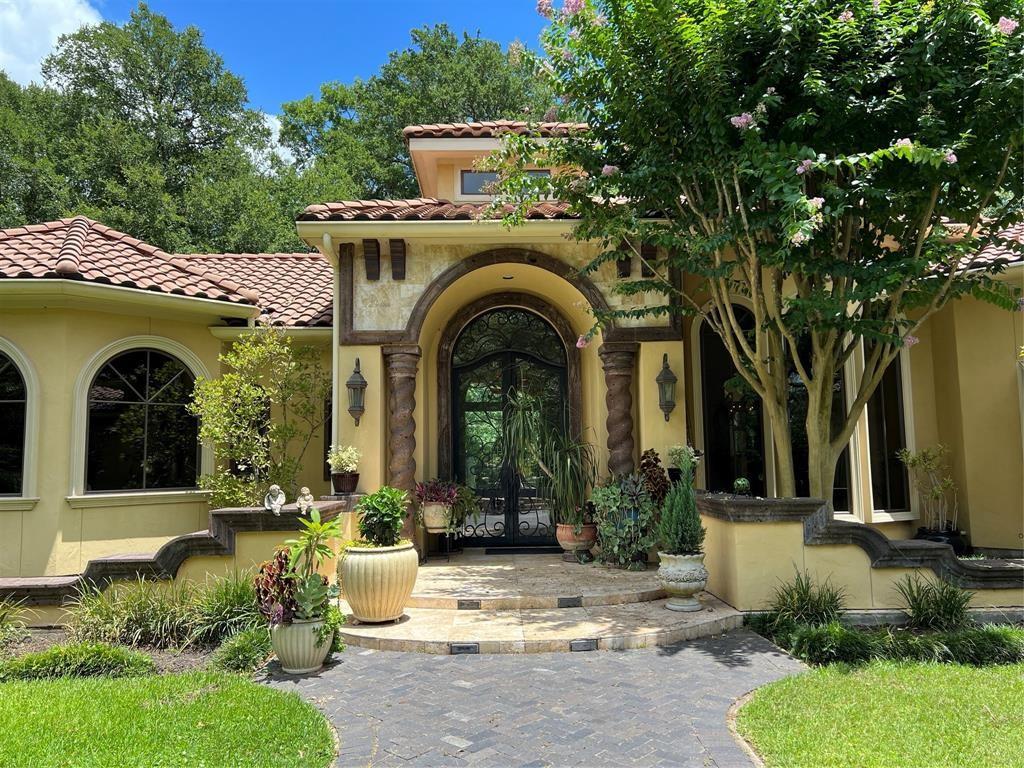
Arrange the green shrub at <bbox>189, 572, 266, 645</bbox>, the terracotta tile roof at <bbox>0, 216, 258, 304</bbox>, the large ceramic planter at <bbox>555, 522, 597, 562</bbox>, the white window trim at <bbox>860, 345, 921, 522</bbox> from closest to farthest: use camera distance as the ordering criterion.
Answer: the green shrub at <bbox>189, 572, 266, 645</bbox> < the terracotta tile roof at <bbox>0, 216, 258, 304</bbox> < the large ceramic planter at <bbox>555, 522, 597, 562</bbox> < the white window trim at <bbox>860, 345, 921, 522</bbox>

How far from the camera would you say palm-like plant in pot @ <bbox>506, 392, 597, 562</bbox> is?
28.4ft

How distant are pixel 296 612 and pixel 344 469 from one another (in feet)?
9.94

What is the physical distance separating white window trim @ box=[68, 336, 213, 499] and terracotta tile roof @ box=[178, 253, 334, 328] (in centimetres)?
143

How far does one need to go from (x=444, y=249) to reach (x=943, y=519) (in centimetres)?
811

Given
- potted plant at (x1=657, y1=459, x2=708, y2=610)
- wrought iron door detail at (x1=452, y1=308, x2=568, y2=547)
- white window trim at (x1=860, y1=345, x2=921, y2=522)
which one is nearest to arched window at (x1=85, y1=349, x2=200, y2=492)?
wrought iron door detail at (x1=452, y1=308, x2=568, y2=547)

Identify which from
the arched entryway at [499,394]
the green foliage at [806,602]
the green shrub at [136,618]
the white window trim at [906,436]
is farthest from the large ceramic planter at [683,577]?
the green shrub at [136,618]

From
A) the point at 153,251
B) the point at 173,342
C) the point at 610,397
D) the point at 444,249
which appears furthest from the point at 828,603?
the point at 153,251

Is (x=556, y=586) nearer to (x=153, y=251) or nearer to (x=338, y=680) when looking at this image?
(x=338, y=680)

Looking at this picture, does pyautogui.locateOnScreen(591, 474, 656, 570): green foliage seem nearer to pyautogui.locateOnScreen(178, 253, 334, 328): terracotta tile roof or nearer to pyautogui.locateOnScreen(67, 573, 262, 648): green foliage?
pyautogui.locateOnScreen(67, 573, 262, 648): green foliage

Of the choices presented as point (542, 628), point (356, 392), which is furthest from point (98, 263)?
point (542, 628)

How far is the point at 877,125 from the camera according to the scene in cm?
624

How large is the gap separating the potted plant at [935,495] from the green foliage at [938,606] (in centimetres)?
327

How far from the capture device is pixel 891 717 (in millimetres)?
4004

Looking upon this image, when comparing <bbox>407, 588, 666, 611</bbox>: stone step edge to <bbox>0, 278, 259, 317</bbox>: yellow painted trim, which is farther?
<bbox>0, 278, 259, 317</bbox>: yellow painted trim
